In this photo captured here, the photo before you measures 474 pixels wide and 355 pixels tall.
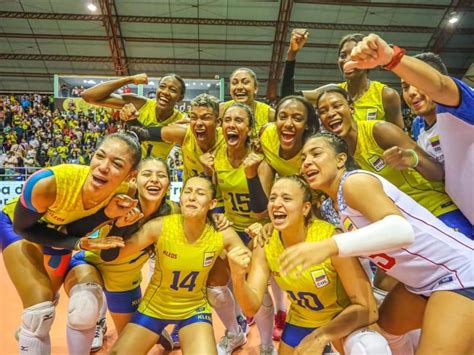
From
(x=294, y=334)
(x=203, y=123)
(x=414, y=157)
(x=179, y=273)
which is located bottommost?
(x=294, y=334)

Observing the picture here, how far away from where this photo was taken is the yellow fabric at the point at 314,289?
2.70 m

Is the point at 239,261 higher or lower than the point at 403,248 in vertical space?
lower

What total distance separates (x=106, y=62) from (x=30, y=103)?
357 cm

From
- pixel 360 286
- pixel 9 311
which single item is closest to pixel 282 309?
pixel 360 286

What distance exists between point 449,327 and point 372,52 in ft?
4.38

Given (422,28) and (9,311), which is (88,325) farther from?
(422,28)

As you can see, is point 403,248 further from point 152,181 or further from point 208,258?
point 152,181

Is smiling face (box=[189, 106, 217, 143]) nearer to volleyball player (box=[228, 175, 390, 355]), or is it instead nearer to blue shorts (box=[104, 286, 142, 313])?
volleyball player (box=[228, 175, 390, 355])

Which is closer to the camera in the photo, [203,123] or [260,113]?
[203,123]

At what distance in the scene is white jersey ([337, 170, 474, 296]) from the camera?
2.25m

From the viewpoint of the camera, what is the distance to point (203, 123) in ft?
12.9

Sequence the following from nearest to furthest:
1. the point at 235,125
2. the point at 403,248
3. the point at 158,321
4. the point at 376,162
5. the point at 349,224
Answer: the point at 403,248
the point at 349,224
the point at 158,321
the point at 376,162
the point at 235,125

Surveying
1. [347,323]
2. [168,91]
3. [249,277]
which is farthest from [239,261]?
[168,91]

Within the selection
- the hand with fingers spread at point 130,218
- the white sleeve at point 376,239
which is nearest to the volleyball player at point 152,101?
the hand with fingers spread at point 130,218
